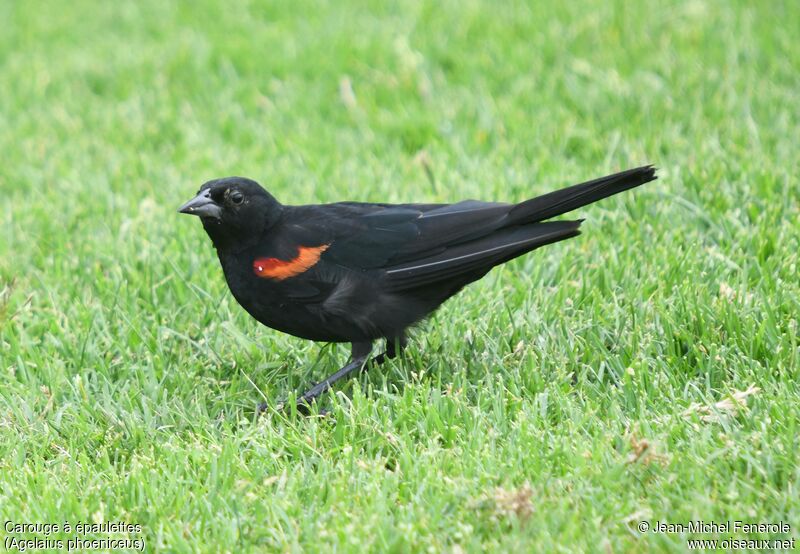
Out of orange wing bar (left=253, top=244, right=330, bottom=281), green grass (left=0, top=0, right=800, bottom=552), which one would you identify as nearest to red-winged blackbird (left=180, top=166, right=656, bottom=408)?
orange wing bar (left=253, top=244, right=330, bottom=281)

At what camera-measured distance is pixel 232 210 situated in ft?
13.7

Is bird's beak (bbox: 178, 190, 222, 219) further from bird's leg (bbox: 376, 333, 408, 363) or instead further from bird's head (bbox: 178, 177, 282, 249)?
bird's leg (bbox: 376, 333, 408, 363)

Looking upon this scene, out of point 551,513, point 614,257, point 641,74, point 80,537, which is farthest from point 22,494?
point 641,74

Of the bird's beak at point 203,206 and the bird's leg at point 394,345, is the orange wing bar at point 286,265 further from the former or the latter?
the bird's leg at point 394,345

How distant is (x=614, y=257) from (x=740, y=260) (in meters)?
0.57

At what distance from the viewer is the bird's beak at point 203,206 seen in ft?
13.4

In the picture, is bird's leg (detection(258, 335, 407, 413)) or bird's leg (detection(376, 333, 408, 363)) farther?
bird's leg (detection(376, 333, 408, 363))

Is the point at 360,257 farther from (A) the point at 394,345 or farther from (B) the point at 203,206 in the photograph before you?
(B) the point at 203,206

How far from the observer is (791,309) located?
4.14 metres

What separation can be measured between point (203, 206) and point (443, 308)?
128 centimetres

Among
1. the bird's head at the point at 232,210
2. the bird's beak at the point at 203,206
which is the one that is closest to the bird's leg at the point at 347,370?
the bird's head at the point at 232,210

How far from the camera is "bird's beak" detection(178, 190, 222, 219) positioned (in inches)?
161

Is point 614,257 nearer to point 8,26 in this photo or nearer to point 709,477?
point 709,477

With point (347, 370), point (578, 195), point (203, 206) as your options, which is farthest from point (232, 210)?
point (578, 195)
